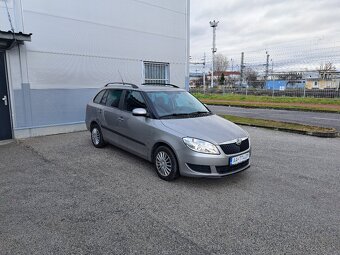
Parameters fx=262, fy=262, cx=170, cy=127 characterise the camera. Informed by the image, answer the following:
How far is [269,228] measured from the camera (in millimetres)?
3252

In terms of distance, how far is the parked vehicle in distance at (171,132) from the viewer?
427 centimetres

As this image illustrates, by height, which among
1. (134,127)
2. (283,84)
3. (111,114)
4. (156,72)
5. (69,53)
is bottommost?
(134,127)

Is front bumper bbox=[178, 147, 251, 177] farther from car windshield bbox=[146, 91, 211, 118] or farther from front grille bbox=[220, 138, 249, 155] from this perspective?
car windshield bbox=[146, 91, 211, 118]

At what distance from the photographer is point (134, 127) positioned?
17.3ft

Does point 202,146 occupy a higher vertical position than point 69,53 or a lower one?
lower

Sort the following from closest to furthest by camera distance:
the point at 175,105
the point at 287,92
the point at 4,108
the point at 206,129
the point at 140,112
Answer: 1. the point at 206,129
2. the point at 140,112
3. the point at 175,105
4. the point at 4,108
5. the point at 287,92

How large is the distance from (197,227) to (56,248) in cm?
163

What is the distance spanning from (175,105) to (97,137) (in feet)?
8.21

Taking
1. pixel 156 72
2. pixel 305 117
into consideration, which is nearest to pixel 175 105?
pixel 156 72

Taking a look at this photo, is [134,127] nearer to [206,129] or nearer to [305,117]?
[206,129]

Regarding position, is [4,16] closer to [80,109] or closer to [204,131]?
[80,109]

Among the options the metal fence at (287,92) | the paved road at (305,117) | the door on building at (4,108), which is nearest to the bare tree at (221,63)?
the metal fence at (287,92)

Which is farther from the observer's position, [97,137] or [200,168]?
[97,137]

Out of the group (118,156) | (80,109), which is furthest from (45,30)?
(118,156)
